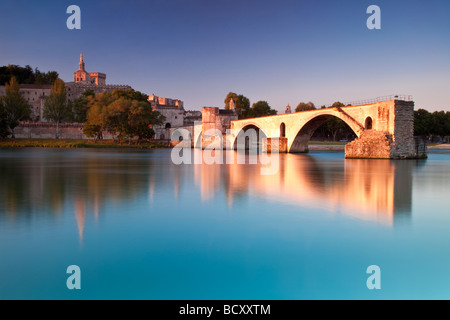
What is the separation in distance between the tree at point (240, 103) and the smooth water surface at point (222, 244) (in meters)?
69.2

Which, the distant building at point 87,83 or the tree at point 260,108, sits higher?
the distant building at point 87,83

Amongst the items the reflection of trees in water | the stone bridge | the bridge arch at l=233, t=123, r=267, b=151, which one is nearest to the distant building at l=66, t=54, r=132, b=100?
the bridge arch at l=233, t=123, r=267, b=151

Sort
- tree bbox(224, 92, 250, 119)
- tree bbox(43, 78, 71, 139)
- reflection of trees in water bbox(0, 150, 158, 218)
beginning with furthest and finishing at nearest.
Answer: tree bbox(224, 92, 250, 119) → tree bbox(43, 78, 71, 139) → reflection of trees in water bbox(0, 150, 158, 218)

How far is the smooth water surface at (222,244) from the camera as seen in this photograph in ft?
15.0

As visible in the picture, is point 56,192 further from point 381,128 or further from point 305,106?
point 305,106

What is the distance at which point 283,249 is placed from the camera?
5.97m

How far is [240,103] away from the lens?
81.0 meters

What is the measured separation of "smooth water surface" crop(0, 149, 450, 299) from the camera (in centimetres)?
Answer: 457

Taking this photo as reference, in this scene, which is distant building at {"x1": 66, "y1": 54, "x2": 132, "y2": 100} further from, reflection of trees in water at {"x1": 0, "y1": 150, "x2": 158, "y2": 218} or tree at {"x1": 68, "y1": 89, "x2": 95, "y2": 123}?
reflection of trees in water at {"x1": 0, "y1": 150, "x2": 158, "y2": 218}

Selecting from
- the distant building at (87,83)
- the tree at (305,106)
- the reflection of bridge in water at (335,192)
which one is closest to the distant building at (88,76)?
the distant building at (87,83)

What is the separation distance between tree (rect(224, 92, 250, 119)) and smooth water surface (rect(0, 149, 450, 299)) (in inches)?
2726

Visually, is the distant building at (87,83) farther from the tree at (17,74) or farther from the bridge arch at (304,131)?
the bridge arch at (304,131)

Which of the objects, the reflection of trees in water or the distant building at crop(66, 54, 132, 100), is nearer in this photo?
the reflection of trees in water
